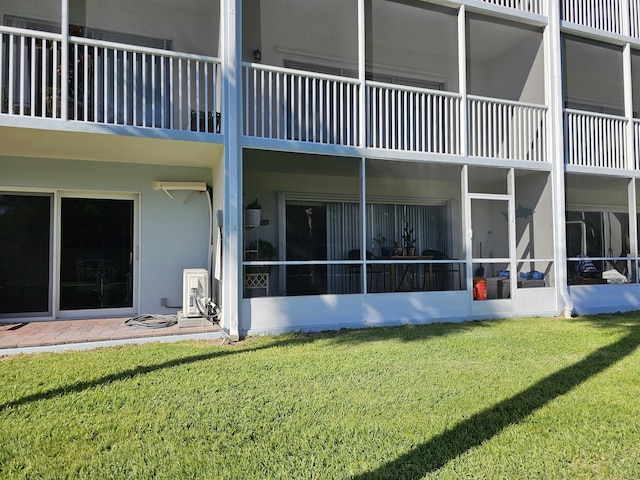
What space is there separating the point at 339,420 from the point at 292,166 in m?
5.07

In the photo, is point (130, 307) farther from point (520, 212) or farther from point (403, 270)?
point (520, 212)

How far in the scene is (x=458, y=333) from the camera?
6.02 meters

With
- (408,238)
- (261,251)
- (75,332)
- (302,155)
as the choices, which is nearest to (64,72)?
(75,332)

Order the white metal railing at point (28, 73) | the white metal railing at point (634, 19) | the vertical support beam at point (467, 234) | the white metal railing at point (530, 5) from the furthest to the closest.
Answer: the white metal railing at point (634, 19), the white metal railing at point (530, 5), the vertical support beam at point (467, 234), the white metal railing at point (28, 73)

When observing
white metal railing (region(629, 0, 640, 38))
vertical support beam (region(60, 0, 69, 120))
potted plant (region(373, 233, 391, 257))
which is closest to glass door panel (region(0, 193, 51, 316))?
vertical support beam (region(60, 0, 69, 120))

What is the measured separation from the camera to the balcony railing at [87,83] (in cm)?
504

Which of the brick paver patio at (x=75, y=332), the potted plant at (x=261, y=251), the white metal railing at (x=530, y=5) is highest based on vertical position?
the white metal railing at (x=530, y=5)

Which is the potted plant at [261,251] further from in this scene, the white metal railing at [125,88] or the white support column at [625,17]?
the white support column at [625,17]

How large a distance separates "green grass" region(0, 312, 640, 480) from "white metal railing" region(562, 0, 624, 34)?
620cm

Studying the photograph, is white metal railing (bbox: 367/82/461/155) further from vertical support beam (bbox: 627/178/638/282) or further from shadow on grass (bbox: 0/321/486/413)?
vertical support beam (bbox: 627/178/638/282)

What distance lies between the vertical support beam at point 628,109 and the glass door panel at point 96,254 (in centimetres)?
926

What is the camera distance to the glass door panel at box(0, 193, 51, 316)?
6445 mm

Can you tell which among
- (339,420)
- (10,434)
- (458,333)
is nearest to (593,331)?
(458,333)

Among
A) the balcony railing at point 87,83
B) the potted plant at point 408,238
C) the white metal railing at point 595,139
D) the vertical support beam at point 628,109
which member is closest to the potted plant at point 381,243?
the potted plant at point 408,238
